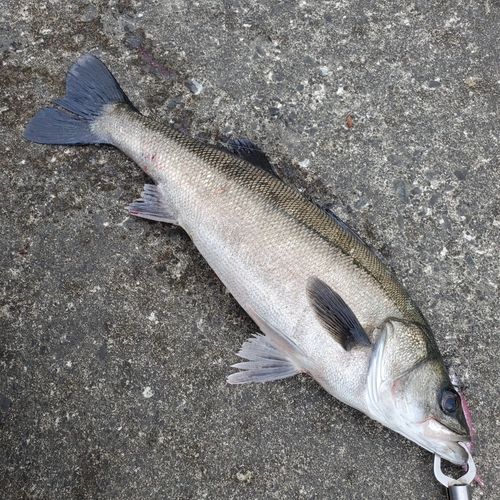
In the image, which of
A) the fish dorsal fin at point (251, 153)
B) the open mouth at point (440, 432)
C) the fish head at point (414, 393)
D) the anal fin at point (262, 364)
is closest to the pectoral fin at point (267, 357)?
the anal fin at point (262, 364)

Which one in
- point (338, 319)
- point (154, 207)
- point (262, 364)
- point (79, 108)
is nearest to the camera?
point (338, 319)

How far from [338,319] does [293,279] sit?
31 centimetres

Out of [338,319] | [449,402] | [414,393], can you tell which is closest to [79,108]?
[338,319]

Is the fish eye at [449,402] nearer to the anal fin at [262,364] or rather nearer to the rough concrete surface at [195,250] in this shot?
the rough concrete surface at [195,250]

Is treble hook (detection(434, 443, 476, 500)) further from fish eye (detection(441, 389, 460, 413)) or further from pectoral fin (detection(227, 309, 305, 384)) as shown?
pectoral fin (detection(227, 309, 305, 384))

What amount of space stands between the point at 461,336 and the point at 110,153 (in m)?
2.40

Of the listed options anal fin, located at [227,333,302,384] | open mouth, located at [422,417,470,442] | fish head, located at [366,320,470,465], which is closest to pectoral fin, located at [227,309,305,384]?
anal fin, located at [227,333,302,384]

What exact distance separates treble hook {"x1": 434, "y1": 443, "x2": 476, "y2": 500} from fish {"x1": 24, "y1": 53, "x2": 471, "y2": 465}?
211 millimetres

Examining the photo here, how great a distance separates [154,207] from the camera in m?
3.02

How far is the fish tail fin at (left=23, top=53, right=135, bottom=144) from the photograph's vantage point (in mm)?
3123

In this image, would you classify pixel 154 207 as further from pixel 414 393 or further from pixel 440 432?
pixel 440 432

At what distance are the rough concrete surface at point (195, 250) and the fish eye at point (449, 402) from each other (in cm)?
46

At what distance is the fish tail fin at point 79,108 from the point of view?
123 inches

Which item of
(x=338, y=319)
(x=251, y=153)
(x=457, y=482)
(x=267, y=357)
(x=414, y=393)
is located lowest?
(x=457, y=482)
